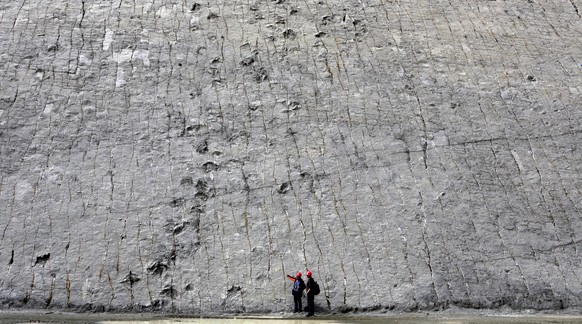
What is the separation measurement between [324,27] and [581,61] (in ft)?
18.7

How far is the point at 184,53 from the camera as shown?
15203mm

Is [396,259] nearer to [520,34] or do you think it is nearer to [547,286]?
[547,286]

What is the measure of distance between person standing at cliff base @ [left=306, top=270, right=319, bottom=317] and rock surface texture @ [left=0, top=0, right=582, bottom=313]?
50cm

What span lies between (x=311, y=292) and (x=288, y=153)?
3359mm

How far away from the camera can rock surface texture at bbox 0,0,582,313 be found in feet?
39.0

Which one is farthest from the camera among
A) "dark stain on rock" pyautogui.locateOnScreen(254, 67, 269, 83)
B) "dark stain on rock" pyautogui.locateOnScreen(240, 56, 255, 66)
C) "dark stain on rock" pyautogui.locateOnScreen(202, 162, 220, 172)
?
"dark stain on rock" pyautogui.locateOnScreen(240, 56, 255, 66)

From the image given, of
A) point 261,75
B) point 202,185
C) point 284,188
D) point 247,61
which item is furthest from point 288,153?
point 247,61

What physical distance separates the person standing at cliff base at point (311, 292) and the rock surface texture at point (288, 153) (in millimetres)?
503

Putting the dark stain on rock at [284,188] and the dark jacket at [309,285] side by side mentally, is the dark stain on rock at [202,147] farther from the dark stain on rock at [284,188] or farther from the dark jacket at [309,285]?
the dark jacket at [309,285]

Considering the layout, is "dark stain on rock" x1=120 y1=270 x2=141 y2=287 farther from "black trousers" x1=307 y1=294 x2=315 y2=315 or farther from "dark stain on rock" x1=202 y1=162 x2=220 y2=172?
"black trousers" x1=307 y1=294 x2=315 y2=315

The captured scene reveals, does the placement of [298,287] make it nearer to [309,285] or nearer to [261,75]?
[309,285]

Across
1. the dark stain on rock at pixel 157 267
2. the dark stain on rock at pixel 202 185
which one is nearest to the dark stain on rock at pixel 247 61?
the dark stain on rock at pixel 202 185

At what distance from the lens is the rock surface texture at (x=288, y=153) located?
1188cm

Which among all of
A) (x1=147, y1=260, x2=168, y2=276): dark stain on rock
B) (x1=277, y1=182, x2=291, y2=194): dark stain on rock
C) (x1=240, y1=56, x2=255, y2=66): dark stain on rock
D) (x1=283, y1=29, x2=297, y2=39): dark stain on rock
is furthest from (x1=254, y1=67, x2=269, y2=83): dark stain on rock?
(x1=147, y1=260, x2=168, y2=276): dark stain on rock
